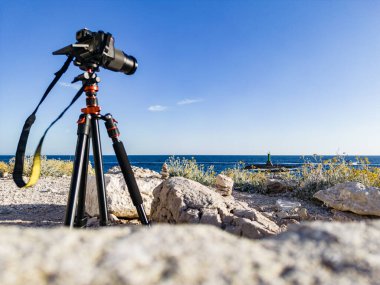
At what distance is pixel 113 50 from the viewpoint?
7.91ft

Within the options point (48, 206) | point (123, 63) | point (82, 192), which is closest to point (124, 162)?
point (82, 192)

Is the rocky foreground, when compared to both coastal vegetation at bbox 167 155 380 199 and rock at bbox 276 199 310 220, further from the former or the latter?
coastal vegetation at bbox 167 155 380 199

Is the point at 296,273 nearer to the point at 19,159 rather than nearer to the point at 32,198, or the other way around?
the point at 19,159

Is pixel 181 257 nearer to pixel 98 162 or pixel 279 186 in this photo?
pixel 98 162

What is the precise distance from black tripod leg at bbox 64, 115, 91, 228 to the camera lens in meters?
0.51

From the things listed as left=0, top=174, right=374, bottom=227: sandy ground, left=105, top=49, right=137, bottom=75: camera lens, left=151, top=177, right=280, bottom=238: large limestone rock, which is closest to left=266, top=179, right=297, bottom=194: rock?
left=0, top=174, right=374, bottom=227: sandy ground

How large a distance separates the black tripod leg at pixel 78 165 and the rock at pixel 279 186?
17.8 ft

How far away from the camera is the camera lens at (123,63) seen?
97.3 inches

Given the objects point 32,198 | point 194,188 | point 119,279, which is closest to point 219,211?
point 194,188

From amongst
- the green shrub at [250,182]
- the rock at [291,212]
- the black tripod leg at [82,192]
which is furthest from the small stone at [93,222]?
the green shrub at [250,182]

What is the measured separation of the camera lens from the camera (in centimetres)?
247

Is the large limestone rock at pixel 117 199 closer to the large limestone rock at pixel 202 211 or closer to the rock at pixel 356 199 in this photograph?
the large limestone rock at pixel 202 211

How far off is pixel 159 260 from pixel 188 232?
11 centimetres

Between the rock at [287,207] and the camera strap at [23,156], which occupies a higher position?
the camera strap at [23,156]
